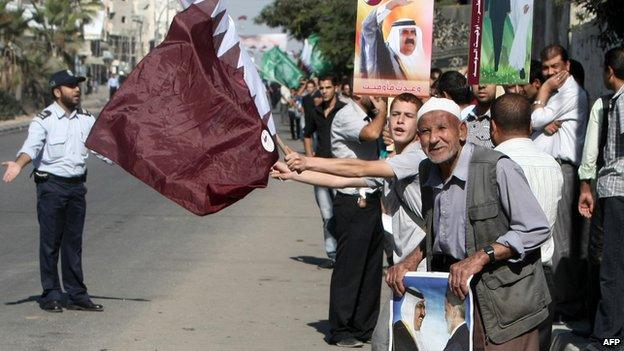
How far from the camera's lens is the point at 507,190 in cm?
574

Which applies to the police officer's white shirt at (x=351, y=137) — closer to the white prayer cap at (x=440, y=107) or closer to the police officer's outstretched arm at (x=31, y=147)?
the police officer's outstretched arm at (x=31, y=147)

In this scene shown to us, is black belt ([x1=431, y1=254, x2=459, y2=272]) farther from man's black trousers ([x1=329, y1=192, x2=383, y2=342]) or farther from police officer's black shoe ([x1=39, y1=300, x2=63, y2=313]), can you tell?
police officer's black shoe ([x1=39, y1=300, x2=63, y2=313])

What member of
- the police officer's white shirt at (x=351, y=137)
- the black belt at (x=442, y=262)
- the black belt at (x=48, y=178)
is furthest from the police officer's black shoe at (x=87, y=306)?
the black belt at (x=442, y=262)

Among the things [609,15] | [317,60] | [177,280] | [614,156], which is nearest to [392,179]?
[614,156]

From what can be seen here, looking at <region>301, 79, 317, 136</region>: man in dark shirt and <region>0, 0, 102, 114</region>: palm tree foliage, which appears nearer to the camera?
<region>301, 79, 317, 136</region>: man in dark shirt

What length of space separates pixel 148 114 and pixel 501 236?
1993mm

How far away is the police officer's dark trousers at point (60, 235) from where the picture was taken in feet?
35.3

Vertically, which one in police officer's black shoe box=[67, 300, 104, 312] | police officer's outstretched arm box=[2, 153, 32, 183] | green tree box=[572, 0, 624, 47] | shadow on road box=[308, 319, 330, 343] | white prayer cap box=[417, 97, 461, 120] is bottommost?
shadow on road box=[308, 319, 330, 343]

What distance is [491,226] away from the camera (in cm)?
Result: 576

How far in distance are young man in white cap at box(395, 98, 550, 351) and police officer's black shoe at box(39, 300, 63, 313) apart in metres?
5.45

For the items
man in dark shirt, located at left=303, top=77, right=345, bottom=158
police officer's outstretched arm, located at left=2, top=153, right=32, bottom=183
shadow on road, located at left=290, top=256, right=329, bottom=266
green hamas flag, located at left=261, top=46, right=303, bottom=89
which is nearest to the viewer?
police officer's outstretched arm, located at left=2, top=153, right=32, bottom=183

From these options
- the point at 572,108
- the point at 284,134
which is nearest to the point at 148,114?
the point at 572,108

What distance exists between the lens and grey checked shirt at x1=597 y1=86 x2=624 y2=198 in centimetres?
789

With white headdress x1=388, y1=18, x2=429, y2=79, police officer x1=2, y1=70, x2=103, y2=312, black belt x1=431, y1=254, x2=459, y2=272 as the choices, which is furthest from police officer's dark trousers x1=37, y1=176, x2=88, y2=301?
black belt x1=431, y1=254, x2=459, y2=272
